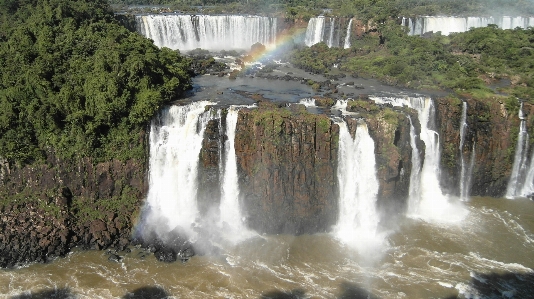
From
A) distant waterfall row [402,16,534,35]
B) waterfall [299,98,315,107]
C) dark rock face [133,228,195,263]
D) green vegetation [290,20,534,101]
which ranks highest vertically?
distant waterfall row [402,16,534,35]

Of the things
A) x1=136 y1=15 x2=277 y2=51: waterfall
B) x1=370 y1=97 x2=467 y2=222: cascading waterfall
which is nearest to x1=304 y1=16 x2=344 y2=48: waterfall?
x1=136 y1=15 x2=277 y2=51: waterfall

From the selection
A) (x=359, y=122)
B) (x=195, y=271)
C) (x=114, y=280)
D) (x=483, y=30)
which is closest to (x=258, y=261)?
(x=195, y=271)

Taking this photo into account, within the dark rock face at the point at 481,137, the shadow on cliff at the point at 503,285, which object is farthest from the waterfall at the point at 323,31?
the shadow on cliff at the point at 503,285

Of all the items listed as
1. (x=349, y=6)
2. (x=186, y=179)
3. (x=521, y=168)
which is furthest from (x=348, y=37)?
(x=186, y=179)

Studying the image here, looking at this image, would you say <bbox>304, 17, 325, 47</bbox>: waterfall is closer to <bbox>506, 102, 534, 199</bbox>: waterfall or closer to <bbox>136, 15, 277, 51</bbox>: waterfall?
<bbox>136, 15, 277, 51</bbox>: waterfall

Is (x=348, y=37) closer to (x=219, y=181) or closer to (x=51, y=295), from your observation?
(x=219, y=181)

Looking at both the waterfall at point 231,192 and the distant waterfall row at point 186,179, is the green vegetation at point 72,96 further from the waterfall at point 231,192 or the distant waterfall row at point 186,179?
the waterfall at point 231,192
